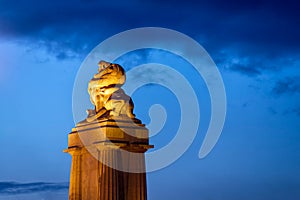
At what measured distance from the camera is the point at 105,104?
27.3 m

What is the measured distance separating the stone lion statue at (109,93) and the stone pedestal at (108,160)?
0.50 m

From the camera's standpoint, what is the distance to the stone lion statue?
88.9 feet

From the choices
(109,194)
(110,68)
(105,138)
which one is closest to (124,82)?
(110,68)

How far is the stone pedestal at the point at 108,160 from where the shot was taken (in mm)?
26094

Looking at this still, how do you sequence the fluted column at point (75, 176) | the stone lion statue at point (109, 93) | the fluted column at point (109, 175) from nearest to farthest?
the fluted column at point (109, 175) → the stone lion statue at point (109, 93) → the fluted column at point (75, 176)

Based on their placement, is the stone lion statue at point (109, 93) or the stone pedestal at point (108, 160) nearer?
the stone pedestal at point (108, 160)

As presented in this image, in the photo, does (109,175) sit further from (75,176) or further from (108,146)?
(75,176)

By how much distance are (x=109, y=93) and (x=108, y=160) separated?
310 centimetres

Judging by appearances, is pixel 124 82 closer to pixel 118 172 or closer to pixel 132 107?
pixel 132 107

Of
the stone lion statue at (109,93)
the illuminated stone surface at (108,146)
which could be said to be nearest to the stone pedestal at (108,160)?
the illuminated stone surface at (108,146)

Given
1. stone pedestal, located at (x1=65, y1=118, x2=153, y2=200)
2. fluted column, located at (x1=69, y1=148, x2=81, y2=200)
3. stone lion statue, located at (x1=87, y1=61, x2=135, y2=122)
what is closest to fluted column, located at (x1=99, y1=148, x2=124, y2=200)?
stone pedestal, located at (x1=65, y1=118, x2=153, y2=200)

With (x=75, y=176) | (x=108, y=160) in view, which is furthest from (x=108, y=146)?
(x=75, y=176)

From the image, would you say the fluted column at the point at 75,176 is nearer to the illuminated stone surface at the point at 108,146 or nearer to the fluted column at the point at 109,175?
the illuminated stone surface at the point at 108,146

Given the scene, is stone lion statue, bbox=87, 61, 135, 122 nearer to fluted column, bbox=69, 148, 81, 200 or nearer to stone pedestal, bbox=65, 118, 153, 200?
stone pedestal, bbox=65, 118, 153, 200
